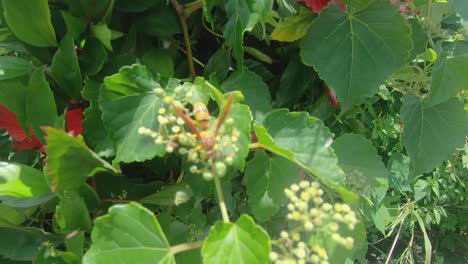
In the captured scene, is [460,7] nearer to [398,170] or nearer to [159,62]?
[159,62]

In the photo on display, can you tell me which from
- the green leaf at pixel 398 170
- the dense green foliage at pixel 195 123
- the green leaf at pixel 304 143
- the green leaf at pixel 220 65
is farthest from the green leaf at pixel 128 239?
the green leaf at pixel 398 170

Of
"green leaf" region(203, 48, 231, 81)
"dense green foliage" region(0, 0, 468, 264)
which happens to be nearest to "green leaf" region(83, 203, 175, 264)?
"dense green foliage" region(0, 0, 468, 264)

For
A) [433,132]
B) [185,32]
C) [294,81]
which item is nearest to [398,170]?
[433,132]

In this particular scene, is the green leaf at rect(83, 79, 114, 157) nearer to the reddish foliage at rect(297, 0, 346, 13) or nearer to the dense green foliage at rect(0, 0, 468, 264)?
the dense green foliage at rect(0, 0, 468, 264)

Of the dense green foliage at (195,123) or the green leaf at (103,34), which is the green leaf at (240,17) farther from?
the green leaf at (103,34)

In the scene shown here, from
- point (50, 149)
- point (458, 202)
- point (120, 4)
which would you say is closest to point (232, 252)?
point (50, 149)

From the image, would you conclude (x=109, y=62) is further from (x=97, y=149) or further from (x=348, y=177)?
(x=348, y=177)
